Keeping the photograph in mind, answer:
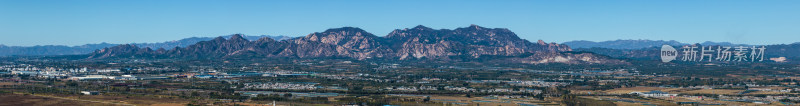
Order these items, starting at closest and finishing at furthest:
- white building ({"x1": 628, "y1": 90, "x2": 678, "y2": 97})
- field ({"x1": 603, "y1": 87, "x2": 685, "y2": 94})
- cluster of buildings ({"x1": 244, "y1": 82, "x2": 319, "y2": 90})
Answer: white building ({"x1": 628, "y1": 90, "x2": 678, "y2": 97}), field ({"x1": 603, "y1": 87, "x2": 685, "y2": 94}), cluster of buildings ({"x1": 244, "y1": 82, "x2": 319, "y2": 90})

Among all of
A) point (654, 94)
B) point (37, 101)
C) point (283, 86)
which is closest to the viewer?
point (37, 101)

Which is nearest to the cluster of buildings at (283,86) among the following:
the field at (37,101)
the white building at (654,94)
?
the field at (37,101)

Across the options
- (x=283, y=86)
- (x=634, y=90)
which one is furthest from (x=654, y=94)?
(x=283, y=86)

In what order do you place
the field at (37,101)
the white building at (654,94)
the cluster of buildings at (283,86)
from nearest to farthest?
the field at (37,101), the white building at (654,94), the cluster of buildings at (283,86)

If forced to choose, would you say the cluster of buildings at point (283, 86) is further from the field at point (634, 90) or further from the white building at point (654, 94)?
the white building at point (654, 94)

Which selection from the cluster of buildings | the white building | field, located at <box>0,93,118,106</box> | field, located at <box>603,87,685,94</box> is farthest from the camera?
the cluster of buildings

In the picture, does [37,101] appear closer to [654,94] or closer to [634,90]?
[654,94]

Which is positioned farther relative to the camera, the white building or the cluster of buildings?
the cluster of buildings

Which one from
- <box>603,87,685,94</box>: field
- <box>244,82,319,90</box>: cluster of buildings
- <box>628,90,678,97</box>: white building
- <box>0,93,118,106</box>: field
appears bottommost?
<box>628,90,678,97</box>: white building

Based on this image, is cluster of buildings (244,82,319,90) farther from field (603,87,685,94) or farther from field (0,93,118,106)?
field (603,87,685,94)

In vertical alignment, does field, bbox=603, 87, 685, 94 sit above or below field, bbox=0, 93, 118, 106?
below

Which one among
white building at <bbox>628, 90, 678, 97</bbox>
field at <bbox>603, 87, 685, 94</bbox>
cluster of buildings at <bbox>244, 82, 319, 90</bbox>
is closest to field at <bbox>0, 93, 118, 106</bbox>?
cluster of buildings at <bbox>244, 82, 319, 90</bbox>

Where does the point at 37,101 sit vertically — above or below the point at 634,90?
above
